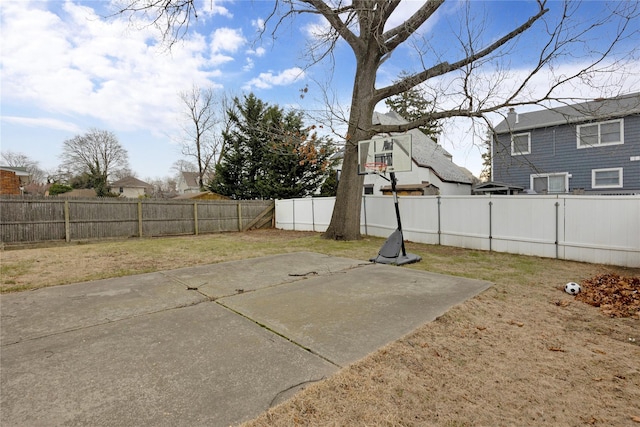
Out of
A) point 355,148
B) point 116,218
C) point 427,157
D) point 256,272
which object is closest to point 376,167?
point 355,148

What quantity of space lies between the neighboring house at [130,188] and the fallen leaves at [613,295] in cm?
5249

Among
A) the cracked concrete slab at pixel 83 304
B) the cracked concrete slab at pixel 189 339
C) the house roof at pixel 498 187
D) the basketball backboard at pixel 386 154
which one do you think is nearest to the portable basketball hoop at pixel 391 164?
the basketball backboard at pixel 386 154

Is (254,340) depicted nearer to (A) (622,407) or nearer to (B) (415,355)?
(B) (415,355)

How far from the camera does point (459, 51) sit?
26.8ft

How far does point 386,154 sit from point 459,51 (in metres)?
3.36

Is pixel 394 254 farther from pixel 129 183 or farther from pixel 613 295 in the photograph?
pixel 129 183

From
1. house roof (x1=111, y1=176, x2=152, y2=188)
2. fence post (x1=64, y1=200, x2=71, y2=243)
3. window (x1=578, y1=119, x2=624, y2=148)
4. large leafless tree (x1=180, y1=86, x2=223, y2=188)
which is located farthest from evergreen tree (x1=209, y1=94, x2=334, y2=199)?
house roof (x1=111, y1=176, x2=152, y2=188)

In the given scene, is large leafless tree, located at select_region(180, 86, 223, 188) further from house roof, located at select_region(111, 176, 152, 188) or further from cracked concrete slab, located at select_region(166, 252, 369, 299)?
house roof, located at select_region(111, 176, 152, 188)

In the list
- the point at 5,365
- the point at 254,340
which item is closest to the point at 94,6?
the point at 5,365

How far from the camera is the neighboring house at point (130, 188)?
47.2 meters

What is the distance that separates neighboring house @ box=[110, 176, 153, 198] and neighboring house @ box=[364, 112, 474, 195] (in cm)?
4145

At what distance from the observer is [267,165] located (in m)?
19.8

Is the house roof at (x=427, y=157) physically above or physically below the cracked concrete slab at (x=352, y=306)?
above

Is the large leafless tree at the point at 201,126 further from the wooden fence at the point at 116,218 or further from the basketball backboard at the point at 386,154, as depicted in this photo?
the basketball backboard at the point at 386,154
